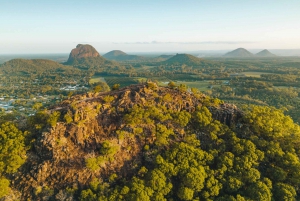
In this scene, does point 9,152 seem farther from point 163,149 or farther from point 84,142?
point 163,149

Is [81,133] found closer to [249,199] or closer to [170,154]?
[170,154]

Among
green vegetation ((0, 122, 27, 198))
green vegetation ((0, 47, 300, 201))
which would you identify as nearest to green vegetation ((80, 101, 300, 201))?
green vegetation ((0, 47, 300, 201))

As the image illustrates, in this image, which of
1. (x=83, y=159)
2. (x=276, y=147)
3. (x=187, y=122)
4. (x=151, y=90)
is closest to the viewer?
(x=83, y=159)

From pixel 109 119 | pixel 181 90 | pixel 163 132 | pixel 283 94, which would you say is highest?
pixel 181 90

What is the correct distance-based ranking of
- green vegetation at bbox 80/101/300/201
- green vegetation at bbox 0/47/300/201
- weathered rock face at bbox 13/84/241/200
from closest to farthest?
green vegetation at bbox 80/101/300/201 → green vegetation at bbox 0/47/300/201 → weathered rock face at bbox 13/84/241/200

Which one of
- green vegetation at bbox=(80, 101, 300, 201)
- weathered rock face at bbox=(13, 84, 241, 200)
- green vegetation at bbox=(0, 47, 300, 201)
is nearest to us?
green vegetation at bbox=(80, 101, 300, 201)

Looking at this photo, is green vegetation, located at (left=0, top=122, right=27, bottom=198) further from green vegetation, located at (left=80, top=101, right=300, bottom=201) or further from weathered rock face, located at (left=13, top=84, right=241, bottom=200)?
green vegetation, located at (left=80, top=101, right=300, bottom=201)

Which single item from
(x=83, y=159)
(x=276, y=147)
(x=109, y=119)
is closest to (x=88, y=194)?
(x=83, y=159)

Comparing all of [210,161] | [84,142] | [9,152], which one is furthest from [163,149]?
[9,152]
